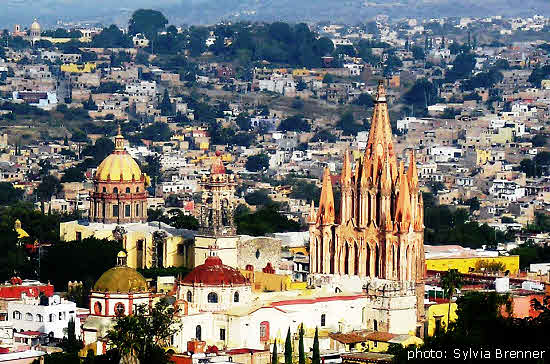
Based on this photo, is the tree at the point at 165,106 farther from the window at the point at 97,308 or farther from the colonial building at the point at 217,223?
the window at the point at 97,308

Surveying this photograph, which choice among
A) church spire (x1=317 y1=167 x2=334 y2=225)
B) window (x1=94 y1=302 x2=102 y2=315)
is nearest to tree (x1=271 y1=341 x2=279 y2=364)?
window (x1=94 y1=302 x2=102 y2=315)

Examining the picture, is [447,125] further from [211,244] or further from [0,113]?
[211,244]

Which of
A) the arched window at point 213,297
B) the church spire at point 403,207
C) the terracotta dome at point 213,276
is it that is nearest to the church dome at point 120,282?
the terracotta dome at point 213,276

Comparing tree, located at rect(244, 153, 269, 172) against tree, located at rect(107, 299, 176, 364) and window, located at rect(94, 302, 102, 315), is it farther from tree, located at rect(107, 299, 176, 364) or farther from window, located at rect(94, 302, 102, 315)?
tree, located at rect(107, 299, 176, 364)

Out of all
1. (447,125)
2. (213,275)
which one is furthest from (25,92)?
(213,275)

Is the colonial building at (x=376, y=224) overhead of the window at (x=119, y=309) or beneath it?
overhead

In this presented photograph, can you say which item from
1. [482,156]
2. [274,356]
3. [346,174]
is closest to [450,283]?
[346,174]
